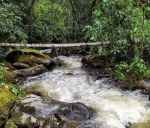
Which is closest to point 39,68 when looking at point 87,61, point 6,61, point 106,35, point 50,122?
point 6,61

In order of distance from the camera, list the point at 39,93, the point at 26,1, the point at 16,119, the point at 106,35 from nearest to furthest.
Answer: the point at 16,119
the point at 39,93
the point at 106,35
the point at 26,1

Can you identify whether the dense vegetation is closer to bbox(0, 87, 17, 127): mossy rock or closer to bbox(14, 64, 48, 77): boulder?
bbox(14, 64, 48, 77): boulder

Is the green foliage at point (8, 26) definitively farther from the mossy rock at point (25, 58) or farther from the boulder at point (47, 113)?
the boulder at point (47, 113)

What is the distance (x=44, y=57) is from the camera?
8.02m

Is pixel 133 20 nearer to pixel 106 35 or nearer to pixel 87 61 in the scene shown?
pixel 106 35

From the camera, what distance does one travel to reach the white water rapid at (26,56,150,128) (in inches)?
160

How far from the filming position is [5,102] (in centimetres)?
356

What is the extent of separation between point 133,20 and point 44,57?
11.7 feet


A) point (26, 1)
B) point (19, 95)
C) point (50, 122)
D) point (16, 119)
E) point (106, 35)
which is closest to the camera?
point (16, 119)

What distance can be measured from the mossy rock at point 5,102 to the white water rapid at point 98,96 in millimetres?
1312

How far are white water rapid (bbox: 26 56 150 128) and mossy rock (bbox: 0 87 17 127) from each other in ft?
4.30

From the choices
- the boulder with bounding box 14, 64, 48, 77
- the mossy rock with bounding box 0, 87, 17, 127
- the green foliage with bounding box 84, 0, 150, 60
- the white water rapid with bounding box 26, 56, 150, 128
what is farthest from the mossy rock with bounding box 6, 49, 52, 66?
the mossy rock with bounding box 0, 87, 17, 127

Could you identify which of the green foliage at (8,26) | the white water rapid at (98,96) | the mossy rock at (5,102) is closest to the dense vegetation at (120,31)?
the green foliage at (8,26)

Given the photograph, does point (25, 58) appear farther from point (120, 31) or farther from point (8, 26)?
point (120, 31)
